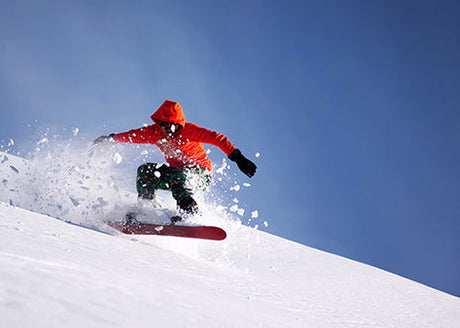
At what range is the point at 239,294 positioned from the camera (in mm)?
2127

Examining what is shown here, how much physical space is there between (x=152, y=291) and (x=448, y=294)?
6.59m

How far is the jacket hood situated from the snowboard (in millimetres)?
1307

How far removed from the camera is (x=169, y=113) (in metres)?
4.31

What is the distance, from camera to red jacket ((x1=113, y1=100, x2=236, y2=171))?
4371 mm

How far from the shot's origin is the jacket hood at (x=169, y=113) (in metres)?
4.31

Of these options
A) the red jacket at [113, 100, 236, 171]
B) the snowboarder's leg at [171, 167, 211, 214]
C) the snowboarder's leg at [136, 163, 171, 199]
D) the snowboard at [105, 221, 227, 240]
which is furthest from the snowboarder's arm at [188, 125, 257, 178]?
the snowboard at [105, 221, 227, 240]

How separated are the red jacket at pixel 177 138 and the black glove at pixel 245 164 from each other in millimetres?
125

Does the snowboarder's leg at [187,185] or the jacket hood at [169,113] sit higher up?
the jacket hood at [169,113]

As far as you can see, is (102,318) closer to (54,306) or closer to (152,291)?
(54,306)

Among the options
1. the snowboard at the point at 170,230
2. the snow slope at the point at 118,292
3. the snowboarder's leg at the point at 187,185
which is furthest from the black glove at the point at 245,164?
the snow slope at the point at 118,292

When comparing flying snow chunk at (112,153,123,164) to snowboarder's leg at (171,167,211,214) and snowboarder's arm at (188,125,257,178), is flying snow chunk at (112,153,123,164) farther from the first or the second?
snowboarder's arm at (188,125,257,178)

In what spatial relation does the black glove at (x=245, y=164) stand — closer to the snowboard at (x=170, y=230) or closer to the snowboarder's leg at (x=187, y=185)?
the snowboarder's leg at (x=187, y=185)

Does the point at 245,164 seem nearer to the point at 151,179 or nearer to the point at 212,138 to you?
the point at 212,138

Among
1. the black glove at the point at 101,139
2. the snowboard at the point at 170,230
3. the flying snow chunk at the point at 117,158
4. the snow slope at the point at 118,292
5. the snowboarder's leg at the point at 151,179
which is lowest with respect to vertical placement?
the snow slope at the point at 118,292
